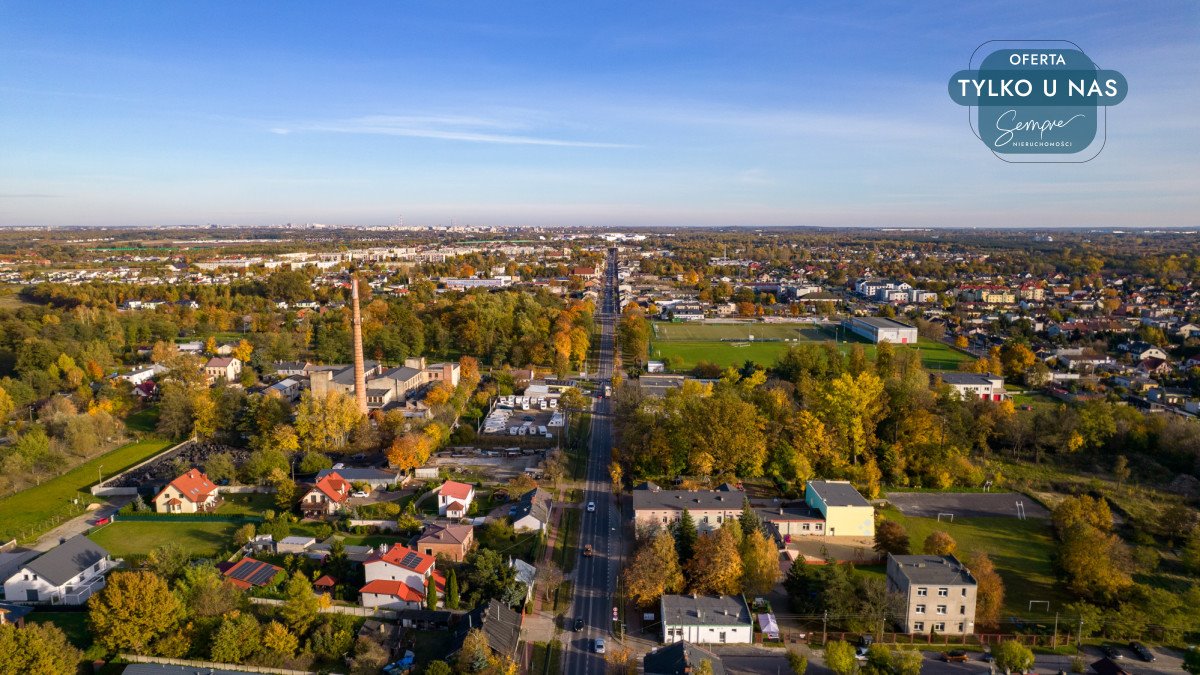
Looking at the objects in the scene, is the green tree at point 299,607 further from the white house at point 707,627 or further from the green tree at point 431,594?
the white house at point 707,627

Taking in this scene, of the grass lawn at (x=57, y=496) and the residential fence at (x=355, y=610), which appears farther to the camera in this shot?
the grass lawn at (x=57, y=496)

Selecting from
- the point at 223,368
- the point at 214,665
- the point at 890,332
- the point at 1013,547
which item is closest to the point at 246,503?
the point at 214,665

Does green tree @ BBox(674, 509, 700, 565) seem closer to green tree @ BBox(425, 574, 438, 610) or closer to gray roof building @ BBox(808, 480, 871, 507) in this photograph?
gray roof building @ BBox(808, 480, 871, 507)

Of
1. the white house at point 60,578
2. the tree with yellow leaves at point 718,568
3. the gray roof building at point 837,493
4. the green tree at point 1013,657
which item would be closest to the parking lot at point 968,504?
the gray roof building at point 837,493

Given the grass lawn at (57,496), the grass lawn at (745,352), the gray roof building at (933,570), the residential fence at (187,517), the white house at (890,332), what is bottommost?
the residential fence at (187,517)

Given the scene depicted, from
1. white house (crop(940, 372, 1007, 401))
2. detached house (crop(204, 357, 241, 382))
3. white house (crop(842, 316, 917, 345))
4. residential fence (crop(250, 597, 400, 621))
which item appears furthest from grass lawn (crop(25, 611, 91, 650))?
white house (crop(842, 316, 917, 345))

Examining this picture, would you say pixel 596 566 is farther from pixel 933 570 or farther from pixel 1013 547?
pixel 1013 547

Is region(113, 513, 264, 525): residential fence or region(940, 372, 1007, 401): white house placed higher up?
region(940, 372, 1007, 401): white house
